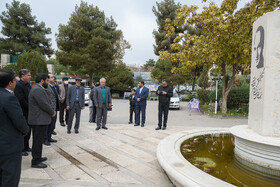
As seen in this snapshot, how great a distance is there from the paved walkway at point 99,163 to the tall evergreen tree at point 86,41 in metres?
21.6

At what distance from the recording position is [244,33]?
1030 cm

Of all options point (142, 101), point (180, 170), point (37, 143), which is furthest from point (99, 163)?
point (142, 101)

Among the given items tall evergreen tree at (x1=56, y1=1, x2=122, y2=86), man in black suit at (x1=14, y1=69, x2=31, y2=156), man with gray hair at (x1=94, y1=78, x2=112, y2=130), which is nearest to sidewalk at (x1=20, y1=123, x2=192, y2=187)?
man in black suit at (x1=14, y1=69, x2=31, y2=156)

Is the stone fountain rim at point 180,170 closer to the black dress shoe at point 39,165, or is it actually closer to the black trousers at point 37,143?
the black dress shoe at point 39,165

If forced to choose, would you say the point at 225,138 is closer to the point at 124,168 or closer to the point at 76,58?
the point at 124,168

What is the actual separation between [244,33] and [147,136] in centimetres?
839

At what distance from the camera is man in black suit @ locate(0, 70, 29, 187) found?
7.46 ft

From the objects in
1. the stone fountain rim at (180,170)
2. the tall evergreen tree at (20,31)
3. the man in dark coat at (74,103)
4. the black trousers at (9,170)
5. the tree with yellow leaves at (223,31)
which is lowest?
the stone fountain rim at (180,170)

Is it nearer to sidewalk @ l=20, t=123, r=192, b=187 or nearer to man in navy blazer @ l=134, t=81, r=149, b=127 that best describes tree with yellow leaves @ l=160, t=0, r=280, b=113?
man in navy blazer @ l=134, t=81, r=149, b=127

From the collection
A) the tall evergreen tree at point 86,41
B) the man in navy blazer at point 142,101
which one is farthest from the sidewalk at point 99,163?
the tall evergreen tree at point 86,41

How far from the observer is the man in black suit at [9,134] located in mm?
2273

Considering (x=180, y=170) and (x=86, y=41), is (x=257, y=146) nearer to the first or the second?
(x=180, y=170)

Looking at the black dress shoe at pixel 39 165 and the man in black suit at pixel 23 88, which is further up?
the man in black suit at pixel 23 88

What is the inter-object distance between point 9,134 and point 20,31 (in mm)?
30995
